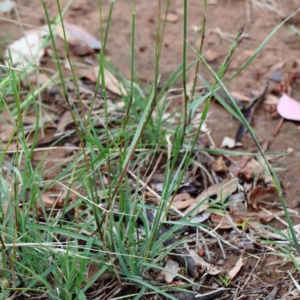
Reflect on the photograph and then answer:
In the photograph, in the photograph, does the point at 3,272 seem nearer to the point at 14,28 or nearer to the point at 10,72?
the point at 10,72

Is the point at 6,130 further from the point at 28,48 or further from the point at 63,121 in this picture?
the point at 28,48

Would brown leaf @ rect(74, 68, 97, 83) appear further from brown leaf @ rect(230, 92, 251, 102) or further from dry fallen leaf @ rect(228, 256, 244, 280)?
dry fallen leaf @ rect(228, 256, 244, 280)

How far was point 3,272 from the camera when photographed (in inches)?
61.3

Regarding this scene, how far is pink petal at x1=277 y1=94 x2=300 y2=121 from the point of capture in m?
2.35

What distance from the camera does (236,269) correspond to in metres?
1.71

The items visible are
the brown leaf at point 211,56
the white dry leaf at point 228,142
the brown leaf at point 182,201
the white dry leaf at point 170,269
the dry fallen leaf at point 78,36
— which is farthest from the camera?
the dry fallen leaf at point 78,36

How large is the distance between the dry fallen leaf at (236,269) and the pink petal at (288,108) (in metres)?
0.85

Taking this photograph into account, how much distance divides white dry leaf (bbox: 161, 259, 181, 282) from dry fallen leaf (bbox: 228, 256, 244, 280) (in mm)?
166

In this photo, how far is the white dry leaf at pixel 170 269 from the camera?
1.66 metres

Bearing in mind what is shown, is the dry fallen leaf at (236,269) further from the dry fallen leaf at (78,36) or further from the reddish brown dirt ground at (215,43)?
the dry fallen leaf at (78,36)

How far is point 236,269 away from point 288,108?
94cm

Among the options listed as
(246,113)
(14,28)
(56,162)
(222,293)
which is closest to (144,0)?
(14,28)

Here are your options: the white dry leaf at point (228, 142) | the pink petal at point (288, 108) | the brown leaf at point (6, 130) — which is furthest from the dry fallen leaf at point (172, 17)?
the brown leaf at point (6, 130)

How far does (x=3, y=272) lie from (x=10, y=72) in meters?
0.59
